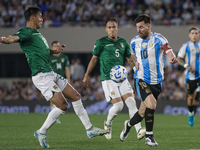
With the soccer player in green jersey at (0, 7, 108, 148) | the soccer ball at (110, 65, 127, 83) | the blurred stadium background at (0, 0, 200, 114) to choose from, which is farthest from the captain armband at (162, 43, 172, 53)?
the blurred stadium background at (0, 0, 200, 114)

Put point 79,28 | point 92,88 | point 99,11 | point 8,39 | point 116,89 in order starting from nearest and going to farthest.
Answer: point 8,39
point 116,89
point 92,88
point 99,11
point 79,28

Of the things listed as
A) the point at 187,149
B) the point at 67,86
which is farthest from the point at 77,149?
the point at 187,149

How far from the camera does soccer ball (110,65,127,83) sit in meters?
7.30

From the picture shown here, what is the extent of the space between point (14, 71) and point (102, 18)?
6729 mm

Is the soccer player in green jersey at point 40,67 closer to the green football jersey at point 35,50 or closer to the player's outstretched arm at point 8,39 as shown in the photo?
the green football jersey at point 35,50

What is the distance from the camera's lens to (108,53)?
7.64 meters

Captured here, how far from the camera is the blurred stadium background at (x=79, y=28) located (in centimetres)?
1880

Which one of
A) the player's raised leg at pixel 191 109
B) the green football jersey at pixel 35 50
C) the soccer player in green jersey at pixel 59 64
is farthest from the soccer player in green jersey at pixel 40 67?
the soccer player in green jersey at pixel 59 64

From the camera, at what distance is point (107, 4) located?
21984 mm

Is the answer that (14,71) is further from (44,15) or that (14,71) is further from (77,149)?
(77,149)

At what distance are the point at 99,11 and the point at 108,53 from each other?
1437 centimetres

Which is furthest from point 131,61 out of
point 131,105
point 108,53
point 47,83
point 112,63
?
point 47,83

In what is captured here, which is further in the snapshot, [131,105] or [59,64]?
[59,64]

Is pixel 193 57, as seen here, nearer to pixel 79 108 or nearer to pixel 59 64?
pixel 59 64
